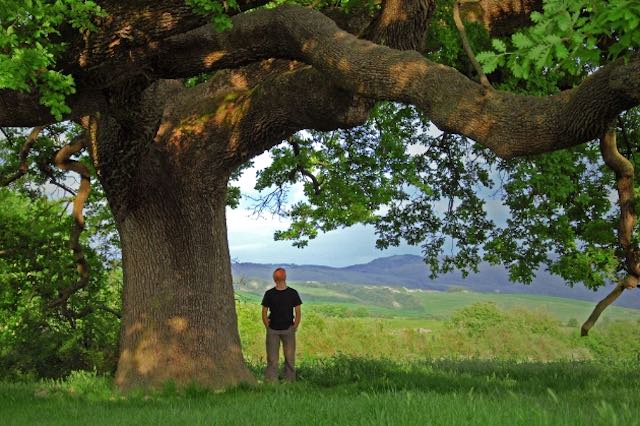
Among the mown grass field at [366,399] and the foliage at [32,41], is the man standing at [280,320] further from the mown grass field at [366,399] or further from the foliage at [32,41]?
the foliage at [32,41]

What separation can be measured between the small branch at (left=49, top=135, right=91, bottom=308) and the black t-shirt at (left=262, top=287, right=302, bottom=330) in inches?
222

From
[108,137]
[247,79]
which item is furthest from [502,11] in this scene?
[108,137]

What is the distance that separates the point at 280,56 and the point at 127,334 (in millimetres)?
5742

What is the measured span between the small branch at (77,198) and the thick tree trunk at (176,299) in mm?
3927

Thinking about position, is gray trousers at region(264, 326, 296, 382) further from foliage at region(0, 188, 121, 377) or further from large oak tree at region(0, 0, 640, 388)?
foliage at region(0, 188, 121, 377)

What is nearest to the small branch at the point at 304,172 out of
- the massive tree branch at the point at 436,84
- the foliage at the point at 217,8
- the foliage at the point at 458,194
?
the foliage at the point at 458,194

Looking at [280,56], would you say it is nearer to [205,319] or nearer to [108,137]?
[108,137]

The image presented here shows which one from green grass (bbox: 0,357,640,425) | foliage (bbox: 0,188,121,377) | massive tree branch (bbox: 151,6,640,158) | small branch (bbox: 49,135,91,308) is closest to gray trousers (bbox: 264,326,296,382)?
green grass (bbox: 0,357,640,425)

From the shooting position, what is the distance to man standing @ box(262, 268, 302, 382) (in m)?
12.9

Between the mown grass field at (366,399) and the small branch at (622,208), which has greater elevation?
the small branch at (622,208)

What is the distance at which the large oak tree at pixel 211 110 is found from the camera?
24.6 feet

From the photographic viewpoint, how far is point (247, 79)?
12.5 metres

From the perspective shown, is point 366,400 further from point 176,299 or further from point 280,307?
point 280,307

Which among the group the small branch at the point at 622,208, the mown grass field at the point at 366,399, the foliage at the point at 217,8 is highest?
Answer: the foliage at the point at 217,8
